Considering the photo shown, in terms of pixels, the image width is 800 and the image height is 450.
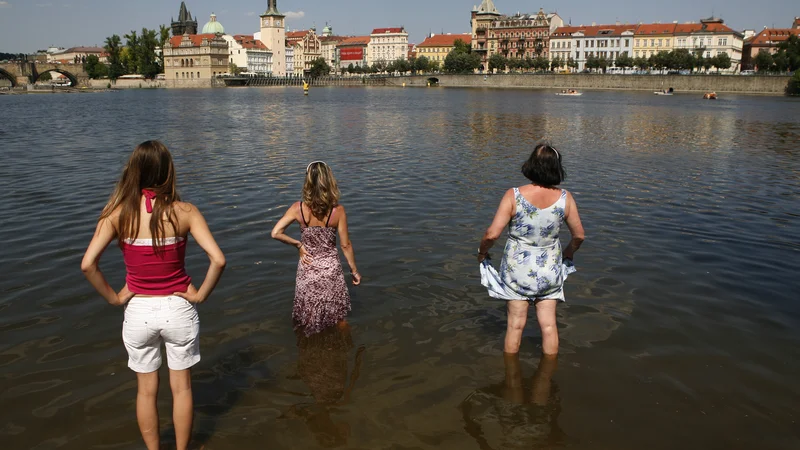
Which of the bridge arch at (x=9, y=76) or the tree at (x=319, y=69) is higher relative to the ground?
the tree at (x=319, y=69)

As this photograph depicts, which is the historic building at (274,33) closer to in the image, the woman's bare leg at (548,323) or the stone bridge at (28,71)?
the stone bridge at (28,71)

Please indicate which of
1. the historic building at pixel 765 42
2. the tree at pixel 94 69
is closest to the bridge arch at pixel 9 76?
the tree at pixel 94 69

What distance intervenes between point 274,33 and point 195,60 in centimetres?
3274

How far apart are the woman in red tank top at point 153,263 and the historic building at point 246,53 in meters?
188

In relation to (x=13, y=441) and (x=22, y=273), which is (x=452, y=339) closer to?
(x=13, y=441)

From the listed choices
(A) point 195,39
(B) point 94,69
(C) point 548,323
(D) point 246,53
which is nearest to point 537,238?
(C) point 548,323

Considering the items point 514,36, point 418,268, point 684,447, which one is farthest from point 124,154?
point 514,36

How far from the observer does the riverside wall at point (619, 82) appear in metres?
102

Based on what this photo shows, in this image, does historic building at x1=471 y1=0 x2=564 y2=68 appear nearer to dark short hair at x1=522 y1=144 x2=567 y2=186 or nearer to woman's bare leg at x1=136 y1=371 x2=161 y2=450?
dark short hair at x1=522 y1=144 x2=567 y2=186

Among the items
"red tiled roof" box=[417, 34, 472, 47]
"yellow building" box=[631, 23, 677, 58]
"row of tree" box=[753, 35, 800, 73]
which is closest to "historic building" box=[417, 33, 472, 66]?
"red tiled roof" box=[417, 34, 472, 47]

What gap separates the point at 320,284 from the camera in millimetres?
5910

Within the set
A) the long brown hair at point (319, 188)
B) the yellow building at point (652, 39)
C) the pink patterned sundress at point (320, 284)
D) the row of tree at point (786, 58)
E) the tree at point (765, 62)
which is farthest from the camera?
the yellow building at point (652, 39)

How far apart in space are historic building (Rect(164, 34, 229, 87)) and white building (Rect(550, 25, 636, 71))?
8889cm

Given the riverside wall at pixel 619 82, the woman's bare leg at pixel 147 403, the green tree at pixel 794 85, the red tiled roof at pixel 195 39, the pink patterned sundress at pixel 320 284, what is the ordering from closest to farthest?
the woman's bare leg at pixel 147 403 < the pink patterned sundress at pixel 320 284 < the green tree at pixel 794 85 < the riverside wall at pixel 619 82 < the red tiled roof at pixel 195 39
